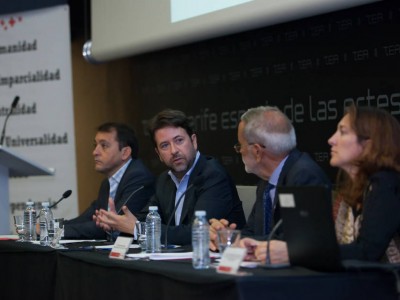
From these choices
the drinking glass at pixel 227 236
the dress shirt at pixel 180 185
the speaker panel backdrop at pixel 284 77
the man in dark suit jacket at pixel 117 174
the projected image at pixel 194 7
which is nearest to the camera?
the drinking glass at pixel 227 236

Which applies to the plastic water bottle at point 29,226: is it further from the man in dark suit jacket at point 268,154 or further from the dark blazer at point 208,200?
the man in dark suit jacket at point 268,154

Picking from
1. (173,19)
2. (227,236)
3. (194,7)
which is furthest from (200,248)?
(173,19)

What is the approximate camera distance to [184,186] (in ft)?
13.5

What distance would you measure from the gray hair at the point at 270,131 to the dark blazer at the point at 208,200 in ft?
1.73

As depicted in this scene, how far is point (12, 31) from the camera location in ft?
23.1

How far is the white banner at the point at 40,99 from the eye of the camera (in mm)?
6797

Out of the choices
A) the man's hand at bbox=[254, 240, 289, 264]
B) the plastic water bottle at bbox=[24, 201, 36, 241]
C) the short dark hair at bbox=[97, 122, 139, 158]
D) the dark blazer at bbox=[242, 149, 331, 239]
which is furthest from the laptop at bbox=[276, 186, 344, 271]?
the short dark hair at bbox=[97, 122, 139, 158]

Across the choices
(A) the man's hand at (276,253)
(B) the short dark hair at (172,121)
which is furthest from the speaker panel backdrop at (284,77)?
(A) the man's hand at (276,253)

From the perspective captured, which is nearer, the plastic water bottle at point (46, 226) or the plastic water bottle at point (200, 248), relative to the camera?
the plastic water bottle at point (200, 248)

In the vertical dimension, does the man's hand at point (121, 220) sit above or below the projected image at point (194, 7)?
below

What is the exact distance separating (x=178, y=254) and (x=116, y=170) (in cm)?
188

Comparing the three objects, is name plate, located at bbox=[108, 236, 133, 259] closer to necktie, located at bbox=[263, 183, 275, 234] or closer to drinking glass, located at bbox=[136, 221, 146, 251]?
drinking glass, located at bbox=[136, 221, 146, 251]

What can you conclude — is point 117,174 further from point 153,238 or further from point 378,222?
point 378,222

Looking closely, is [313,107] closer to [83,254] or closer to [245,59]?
[245,59]
